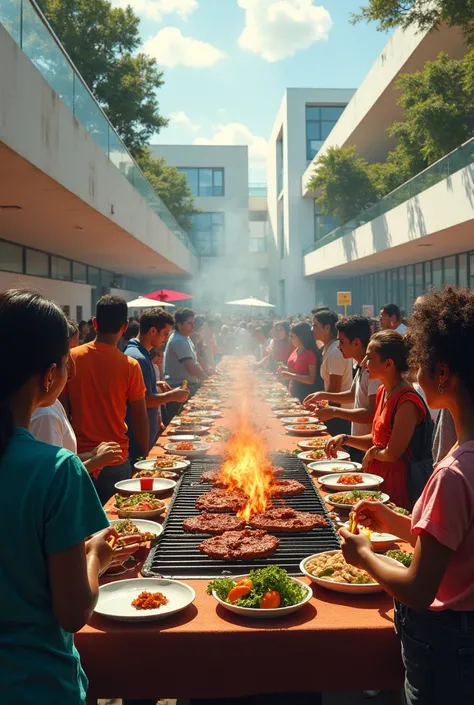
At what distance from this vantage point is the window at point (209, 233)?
55188mm

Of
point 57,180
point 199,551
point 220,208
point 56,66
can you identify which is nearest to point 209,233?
point 220,208

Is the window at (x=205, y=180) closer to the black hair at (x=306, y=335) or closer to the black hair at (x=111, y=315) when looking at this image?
the black hair at (x=306, y=335)

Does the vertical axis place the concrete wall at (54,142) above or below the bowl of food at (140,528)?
above

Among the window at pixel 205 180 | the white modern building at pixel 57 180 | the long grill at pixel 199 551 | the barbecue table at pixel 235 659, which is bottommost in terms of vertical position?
the barbecue table at pixel 235 659

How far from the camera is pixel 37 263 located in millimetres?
17359

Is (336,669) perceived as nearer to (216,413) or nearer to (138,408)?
(138,408)

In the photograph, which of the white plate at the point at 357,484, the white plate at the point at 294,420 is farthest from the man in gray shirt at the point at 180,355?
the white plate at the point at 357,484

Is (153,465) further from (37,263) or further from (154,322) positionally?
(37,263)

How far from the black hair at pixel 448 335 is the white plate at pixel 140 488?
297 centimetres

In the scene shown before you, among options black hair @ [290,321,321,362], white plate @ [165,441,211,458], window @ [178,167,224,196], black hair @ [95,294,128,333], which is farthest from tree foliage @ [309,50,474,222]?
window @ [178,167,224,196]

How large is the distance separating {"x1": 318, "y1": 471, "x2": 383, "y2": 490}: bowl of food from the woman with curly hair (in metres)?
2.36

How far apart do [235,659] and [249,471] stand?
2678 mm

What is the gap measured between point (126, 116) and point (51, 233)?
20.6 m

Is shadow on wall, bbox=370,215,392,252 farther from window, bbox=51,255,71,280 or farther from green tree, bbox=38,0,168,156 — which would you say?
green tree, bbox=38,0,168,156
